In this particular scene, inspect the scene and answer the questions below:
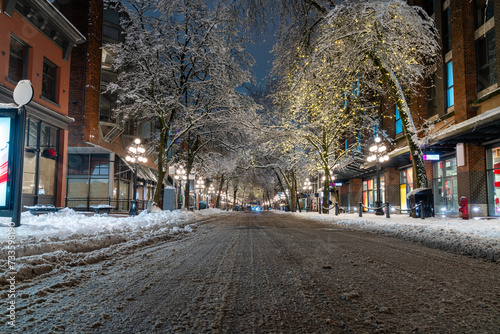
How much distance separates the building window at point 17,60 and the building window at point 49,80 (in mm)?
1602

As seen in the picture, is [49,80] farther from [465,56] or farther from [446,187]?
[446,187]

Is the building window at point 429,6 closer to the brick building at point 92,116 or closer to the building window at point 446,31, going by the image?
the building window at point 446,31

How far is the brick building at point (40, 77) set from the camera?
14.2 meters

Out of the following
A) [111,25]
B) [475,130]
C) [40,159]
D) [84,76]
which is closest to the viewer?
[475,130]

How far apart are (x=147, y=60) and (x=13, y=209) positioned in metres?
15.2

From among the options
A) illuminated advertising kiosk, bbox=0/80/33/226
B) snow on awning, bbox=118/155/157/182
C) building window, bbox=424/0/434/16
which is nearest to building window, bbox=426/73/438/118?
building window, bbox=424/0/434/16

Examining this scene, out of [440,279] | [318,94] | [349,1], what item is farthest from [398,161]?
[440,279]

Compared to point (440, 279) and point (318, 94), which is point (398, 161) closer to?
point (318, 94)

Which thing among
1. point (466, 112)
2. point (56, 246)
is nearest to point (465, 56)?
point (466, 112)

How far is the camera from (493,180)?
17.2 meters

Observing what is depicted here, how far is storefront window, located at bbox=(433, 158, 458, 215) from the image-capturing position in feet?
65.8

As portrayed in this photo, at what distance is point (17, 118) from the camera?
7.04 meters

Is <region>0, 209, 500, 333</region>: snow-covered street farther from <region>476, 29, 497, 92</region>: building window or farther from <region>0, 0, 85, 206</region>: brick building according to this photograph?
<region>476, 29, 497, 92</region>: building window

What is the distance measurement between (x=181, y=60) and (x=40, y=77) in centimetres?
858
